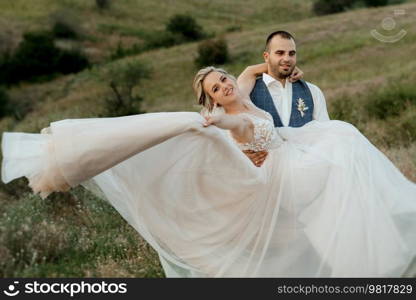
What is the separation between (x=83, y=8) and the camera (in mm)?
63812

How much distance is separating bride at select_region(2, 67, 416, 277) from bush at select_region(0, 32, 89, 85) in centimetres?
4678

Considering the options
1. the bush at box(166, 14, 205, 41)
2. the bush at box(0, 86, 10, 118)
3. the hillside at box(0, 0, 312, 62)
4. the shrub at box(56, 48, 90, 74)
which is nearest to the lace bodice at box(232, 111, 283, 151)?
the bush at box(0, 86, 10, 118)

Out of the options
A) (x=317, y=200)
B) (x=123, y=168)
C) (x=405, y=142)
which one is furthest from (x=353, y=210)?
(x=405, y=142)

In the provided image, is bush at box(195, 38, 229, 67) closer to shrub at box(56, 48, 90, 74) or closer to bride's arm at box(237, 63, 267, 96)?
shrub at box(56, 48, 90, 74)

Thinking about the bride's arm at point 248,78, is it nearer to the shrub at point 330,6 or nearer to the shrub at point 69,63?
the shrub at point 69,63

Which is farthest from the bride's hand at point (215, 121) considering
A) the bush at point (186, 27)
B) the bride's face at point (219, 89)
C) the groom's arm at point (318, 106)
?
the bush at point (186, 27)

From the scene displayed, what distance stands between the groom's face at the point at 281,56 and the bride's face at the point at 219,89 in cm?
75

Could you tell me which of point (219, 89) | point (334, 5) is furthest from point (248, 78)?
point (334, 5)

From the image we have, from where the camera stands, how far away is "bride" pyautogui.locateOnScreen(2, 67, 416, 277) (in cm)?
477

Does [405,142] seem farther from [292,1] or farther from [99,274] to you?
[292,1]

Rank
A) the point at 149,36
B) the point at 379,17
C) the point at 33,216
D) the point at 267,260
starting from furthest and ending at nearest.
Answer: the point at 149,36
the point at 379,17
the point at 33,216
the point at 267,260

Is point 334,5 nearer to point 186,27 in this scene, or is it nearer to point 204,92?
point 186,27

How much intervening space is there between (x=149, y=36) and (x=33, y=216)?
168 feet

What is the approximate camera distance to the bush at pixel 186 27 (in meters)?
55.7
